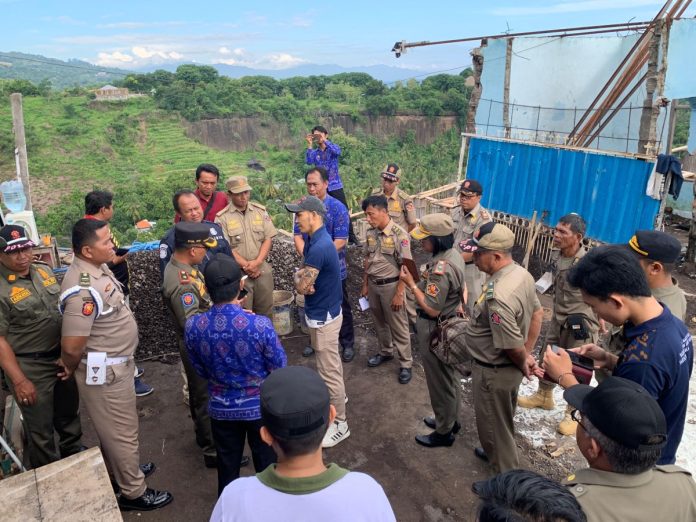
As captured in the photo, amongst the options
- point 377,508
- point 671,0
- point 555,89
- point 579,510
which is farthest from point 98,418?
point 555,89

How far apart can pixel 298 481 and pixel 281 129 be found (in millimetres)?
33950

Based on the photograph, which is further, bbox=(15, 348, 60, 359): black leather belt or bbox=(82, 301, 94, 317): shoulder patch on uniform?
bbox=(15, 348, 60, 359): black leather belt

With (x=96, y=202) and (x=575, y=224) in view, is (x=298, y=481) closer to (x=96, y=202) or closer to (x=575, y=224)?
(x=575, y=224)

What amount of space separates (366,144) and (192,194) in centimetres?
2928

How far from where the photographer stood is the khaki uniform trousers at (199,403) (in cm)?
360

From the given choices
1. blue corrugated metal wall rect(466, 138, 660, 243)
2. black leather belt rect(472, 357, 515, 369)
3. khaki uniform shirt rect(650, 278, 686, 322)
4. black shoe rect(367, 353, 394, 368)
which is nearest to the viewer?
khaki uniform shirt rect(650, 278, 686, 322)

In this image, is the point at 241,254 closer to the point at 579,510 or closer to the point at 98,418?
the point at 98,418

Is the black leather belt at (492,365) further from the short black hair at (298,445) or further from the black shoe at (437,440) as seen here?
the short black hair at (298,445)

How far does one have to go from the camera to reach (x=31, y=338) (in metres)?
3.15

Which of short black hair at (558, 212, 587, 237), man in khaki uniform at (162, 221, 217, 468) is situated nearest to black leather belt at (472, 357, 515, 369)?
short black hair at (558, 212, 587, 237)

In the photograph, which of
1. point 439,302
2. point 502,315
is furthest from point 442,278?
point 502,315

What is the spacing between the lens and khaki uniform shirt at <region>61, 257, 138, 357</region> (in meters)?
2.87

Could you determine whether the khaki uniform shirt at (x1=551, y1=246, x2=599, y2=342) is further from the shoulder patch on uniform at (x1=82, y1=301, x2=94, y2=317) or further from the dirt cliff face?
the dirt cliff face

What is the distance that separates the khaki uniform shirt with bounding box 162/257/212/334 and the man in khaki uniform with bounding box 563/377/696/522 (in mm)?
2564
